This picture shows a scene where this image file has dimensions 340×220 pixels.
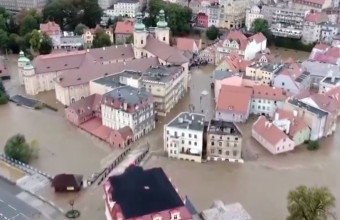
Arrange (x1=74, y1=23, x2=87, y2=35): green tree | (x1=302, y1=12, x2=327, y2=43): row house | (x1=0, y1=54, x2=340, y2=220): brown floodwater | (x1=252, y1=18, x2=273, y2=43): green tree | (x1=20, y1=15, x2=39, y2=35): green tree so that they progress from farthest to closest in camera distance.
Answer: (x1=20, y1=15, x2=39, y2=35): green tree
(x1=74, y1=23, x2=87, y2=35): green tree
(x1=252, y1=18, x2=273, y2=43): green tree
(x1=302, y1=12, x2=327, y2=43): row house
(x1=0, y1=54, x2=340, y2=220): brown floodwater

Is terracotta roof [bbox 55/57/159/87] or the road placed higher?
terracotta roof [bbox 55/57/159/87]

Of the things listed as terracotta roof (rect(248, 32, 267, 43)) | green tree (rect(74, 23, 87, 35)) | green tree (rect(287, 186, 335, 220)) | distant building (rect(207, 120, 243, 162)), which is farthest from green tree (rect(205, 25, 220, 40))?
green tree (rect(287, 186, 335, 220))

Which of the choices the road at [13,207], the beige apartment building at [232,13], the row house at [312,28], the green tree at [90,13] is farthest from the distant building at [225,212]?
the green tree at [90,13]

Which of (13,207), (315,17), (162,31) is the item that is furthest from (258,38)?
(13,207)

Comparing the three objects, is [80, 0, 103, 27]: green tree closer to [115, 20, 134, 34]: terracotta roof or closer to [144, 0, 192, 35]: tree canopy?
[144, 0, 192, 35]: tree canopy

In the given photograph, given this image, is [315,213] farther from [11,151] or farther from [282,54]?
[282,54]

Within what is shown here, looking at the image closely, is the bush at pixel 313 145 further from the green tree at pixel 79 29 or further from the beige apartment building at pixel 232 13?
the green tree at pixel 79 29

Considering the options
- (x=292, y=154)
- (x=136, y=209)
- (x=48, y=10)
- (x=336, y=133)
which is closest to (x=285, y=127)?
(x=292, y=154)
